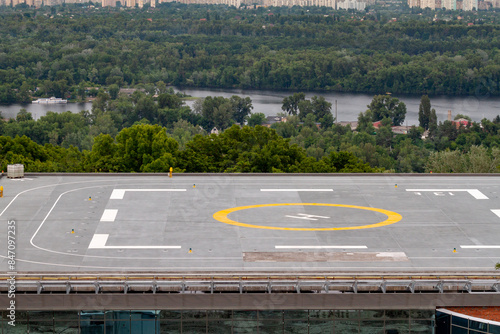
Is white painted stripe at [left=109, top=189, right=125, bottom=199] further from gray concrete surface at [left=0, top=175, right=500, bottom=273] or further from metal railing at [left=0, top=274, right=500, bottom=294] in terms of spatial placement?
metal railing at [left=0, top=274, right=500, bottom=294]

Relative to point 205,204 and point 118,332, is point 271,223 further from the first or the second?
point 118,332

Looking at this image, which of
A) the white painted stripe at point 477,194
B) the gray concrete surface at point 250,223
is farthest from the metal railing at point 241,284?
the white painted stripe at point 477,194

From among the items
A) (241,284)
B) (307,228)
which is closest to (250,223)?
(307,228)

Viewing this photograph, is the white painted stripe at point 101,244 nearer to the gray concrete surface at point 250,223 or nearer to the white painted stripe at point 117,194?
the gray concrete surface at point 250,223

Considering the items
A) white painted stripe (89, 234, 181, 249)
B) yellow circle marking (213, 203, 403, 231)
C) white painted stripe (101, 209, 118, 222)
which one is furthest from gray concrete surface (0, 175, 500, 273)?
yellow circle marking (213, 203, 403, 231)

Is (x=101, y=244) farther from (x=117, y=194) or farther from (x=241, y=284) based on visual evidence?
(x=241, y=284)

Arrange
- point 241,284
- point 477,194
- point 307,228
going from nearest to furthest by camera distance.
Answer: point 241,284
point 307,228
point 477,194

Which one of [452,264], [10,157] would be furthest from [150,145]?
[452,264]
